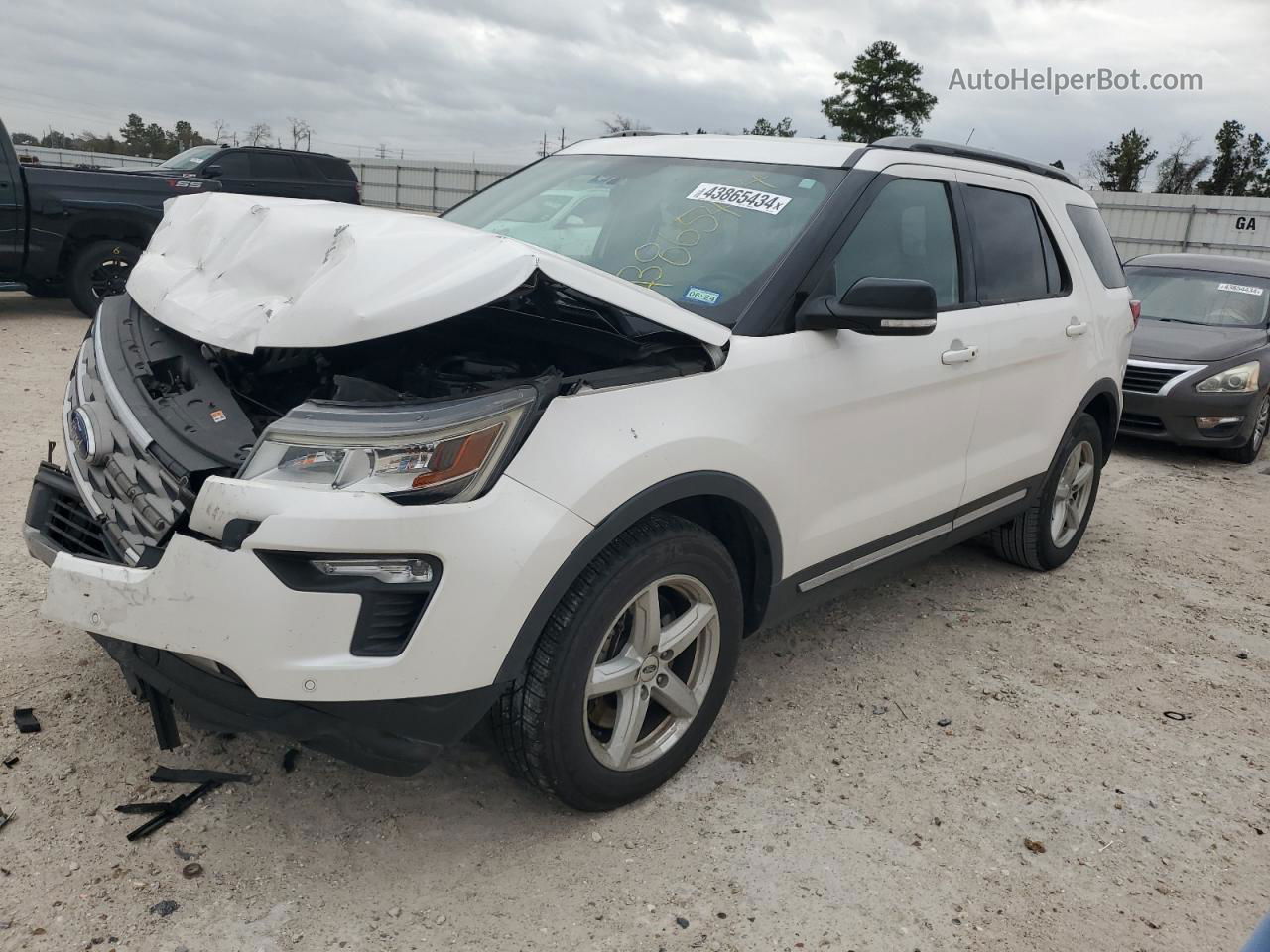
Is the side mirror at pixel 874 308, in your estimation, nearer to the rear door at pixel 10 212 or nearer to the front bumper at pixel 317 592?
the front bumper at pixel 317 592

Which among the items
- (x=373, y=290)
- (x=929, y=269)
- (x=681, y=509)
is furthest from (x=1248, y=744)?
(x=373, y=290)

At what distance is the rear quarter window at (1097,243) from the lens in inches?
190

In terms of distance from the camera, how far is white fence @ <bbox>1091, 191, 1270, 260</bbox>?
22734 millimetres

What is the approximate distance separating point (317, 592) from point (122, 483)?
0.77 meters

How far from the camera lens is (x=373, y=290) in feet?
7.36

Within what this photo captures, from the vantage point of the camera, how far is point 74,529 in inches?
105

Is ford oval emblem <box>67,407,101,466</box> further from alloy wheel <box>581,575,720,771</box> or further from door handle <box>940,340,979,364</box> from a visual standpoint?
door handle <box>940,340,979,364</box>

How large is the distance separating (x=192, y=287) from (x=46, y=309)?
960 centimetres

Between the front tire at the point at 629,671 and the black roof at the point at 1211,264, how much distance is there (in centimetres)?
831

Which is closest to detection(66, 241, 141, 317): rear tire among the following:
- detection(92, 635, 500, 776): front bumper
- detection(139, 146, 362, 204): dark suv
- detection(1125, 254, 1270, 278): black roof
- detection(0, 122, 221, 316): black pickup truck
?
detection(0, 122, 221, 316): black pickup truck

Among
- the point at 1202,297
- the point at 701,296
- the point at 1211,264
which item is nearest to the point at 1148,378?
the point at 1202,297

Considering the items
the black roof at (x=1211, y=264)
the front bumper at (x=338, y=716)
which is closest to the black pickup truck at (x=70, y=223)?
the front bumper at (x=338, y=716)

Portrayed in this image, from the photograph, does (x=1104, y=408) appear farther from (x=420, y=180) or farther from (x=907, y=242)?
(x=420, y=180)

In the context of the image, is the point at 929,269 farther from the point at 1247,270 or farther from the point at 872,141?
the point at 1247,270
